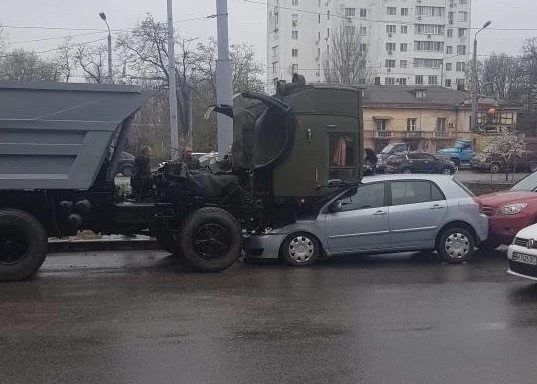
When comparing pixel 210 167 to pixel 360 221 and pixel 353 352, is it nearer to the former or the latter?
pixel 360 221

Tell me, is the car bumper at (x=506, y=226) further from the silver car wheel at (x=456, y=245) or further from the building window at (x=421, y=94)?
the building window at (x=421, y=94)

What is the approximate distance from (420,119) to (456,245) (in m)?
56.8

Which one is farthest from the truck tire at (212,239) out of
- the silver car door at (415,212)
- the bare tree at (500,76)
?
the bare tree at (500,76)

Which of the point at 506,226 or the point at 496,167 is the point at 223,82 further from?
the point at 496,167

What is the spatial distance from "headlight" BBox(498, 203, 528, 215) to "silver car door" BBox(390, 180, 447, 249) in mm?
1182

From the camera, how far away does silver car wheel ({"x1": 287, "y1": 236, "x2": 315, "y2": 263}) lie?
10.9 metres

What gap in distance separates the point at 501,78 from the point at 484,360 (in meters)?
84.3

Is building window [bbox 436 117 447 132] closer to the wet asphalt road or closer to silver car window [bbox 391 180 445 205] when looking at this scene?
silver car window [bbox 391 180 445 205]

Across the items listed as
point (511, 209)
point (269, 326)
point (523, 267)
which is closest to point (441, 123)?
point (511, 209)

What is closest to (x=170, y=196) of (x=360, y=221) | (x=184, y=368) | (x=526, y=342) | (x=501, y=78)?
(x=360, y=221)

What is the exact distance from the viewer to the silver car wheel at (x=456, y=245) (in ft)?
36.7

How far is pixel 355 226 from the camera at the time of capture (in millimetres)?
10891

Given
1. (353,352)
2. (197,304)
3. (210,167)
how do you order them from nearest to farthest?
(353,352)
(197,304)
(210,167)

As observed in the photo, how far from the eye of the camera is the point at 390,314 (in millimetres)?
7594
